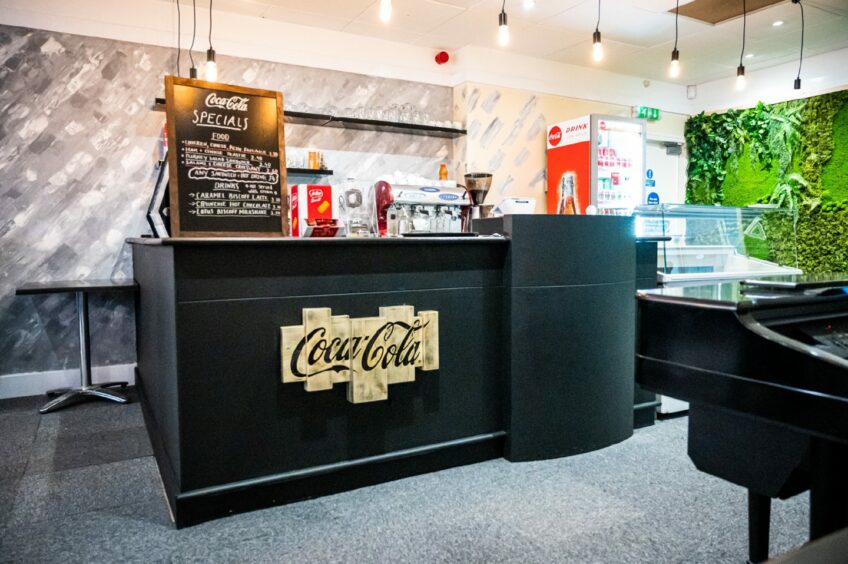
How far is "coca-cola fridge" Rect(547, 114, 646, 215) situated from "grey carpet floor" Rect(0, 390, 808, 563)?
12.5 feet

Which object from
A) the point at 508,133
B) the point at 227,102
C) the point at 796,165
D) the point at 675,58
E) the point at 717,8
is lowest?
the point at 227,102

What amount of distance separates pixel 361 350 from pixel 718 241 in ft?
10.7

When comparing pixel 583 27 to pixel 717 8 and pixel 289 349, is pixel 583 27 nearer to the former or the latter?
pixel 717 8

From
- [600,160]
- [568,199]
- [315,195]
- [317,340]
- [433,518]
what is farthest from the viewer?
[600,160]

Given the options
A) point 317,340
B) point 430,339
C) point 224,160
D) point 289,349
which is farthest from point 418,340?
point 224,160

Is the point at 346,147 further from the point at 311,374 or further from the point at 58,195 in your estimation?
the point at 311,374

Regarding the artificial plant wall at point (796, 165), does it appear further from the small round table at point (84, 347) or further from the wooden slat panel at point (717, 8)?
the small round table at point (84, 347)

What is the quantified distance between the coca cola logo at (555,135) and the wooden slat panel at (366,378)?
467cm

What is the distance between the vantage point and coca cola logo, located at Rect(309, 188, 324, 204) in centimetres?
378

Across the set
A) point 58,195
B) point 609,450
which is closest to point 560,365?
point 609,450

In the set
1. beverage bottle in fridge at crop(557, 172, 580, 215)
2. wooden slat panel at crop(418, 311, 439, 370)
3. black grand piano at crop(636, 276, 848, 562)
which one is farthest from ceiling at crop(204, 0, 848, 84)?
black grand piano at crop(636, 276, 848, 562)

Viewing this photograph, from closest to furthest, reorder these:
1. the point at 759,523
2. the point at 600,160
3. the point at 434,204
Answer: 1. the point at 759,523
2. the point at 434,204
3. the point at 600,160

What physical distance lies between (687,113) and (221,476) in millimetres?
7609

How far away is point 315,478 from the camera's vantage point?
8.28ft
